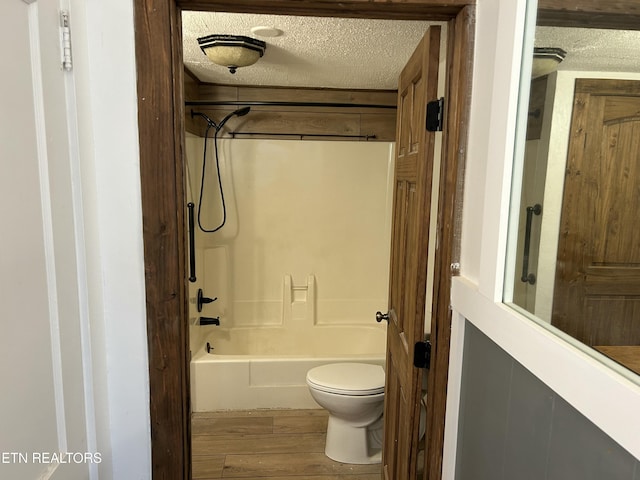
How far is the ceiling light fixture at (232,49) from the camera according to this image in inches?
82.7

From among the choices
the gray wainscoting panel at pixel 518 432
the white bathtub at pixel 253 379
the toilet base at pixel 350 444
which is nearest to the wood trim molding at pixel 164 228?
the gray wainscoting panel at pixel 518 432

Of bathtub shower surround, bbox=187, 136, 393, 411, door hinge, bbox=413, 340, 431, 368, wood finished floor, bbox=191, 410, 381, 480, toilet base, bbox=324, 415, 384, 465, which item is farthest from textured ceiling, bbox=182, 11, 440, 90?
wood finished floor, bbox=191, 410, 381, 480

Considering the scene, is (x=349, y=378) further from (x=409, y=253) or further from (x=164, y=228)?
(x=164, y=228)

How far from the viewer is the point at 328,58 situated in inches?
95.0

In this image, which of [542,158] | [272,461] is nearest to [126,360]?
[542,158]

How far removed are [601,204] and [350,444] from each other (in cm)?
182

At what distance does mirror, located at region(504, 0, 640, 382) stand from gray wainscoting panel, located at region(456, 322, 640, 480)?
16 centimetres

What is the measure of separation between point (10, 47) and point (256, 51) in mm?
1543

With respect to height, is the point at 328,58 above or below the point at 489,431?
above

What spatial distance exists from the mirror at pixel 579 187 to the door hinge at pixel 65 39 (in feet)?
3.57

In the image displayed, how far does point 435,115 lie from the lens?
135cm

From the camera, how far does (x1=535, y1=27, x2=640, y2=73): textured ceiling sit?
1.08m

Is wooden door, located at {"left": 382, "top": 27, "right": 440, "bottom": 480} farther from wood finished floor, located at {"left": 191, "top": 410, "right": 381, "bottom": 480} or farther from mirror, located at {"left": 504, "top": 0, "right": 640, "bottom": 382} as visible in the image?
wood finished floor, located at {"left": 191, "top": 410, "right": 381, "bottom": 480}

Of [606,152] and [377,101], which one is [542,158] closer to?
[606,152]
